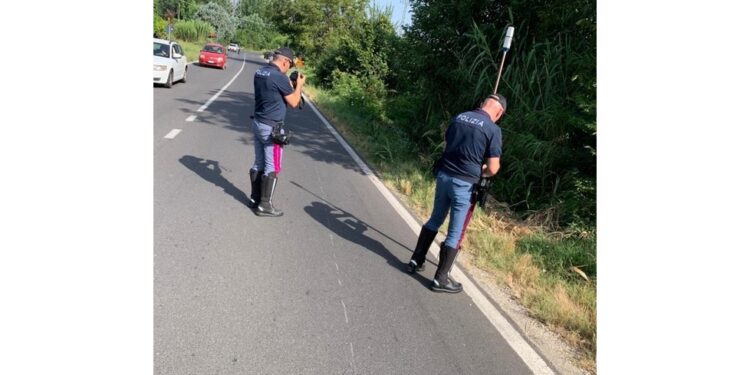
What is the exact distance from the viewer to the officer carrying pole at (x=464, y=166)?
4117mm

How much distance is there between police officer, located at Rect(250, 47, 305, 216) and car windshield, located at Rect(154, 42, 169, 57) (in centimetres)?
1375

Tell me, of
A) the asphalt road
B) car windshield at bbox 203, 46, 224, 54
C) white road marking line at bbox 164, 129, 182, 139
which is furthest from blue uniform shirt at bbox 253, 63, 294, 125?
car windshield at bbox 203, 46, 224, 54

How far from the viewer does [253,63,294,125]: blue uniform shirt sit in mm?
5415

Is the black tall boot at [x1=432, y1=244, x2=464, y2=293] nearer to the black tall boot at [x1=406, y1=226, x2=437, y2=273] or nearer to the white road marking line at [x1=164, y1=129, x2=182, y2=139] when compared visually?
the black tall boot at [x1=406, y1=226, x2=437, y2=273]

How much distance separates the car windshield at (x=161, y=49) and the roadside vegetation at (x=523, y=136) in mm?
8505

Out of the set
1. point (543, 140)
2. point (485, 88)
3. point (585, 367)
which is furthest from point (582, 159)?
point (585, 367)

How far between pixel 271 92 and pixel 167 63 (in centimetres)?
1333

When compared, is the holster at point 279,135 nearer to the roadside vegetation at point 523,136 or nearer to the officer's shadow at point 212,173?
the officer's shadow at point 212,173

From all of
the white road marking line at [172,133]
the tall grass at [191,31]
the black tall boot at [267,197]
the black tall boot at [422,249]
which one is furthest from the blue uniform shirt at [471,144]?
the tall grass at [191,31]

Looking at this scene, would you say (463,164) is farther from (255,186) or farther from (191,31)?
(191,31)

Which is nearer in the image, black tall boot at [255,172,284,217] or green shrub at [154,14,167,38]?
black tall boot at [255,172,284,217]

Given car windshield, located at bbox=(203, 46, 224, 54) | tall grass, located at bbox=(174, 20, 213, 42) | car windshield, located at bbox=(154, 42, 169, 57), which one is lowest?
tall grass, located at bbox=(174, 20, 213, 42)
